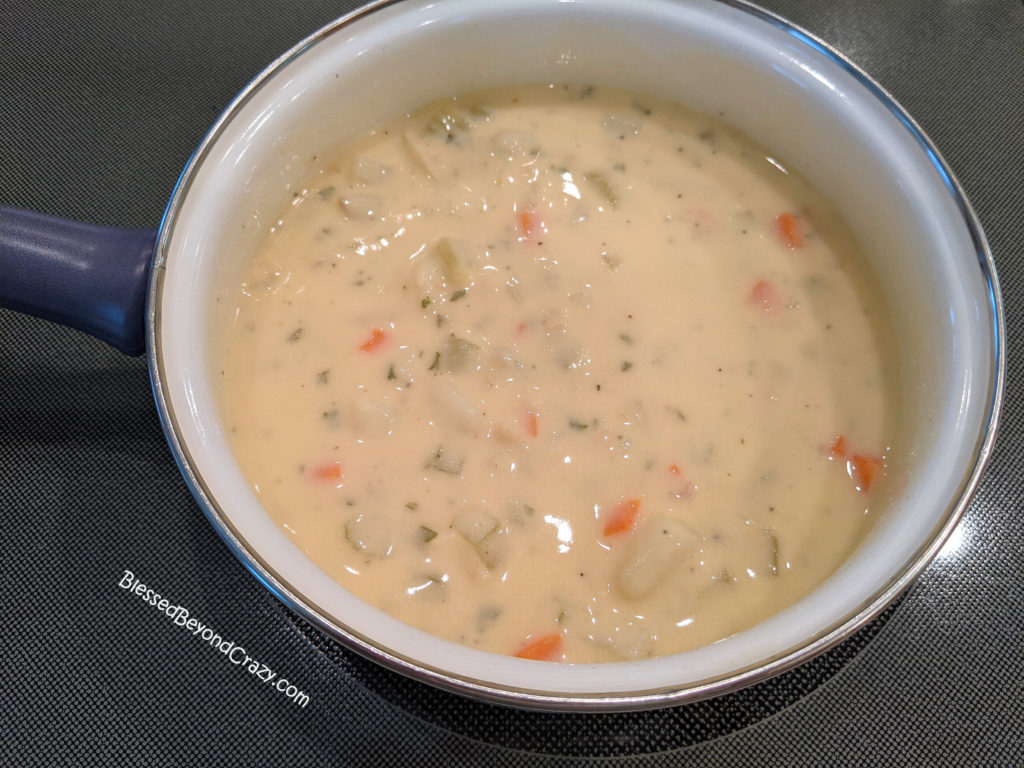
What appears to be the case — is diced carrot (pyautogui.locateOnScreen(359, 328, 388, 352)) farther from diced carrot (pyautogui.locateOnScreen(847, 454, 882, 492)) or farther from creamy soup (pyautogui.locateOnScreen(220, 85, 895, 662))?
diced carrot (pyautogui.locateOnScreen(847, 454, 882, 492))

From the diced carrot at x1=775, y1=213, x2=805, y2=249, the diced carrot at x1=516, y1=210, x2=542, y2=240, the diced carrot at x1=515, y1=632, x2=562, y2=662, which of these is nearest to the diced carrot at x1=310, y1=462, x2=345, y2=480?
the diced carrot at x1=515, y1=632, x2=562, y2=662

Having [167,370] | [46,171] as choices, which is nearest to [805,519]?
[167,370]

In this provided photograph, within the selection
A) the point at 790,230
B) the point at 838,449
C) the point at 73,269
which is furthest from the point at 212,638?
the point at 790,230

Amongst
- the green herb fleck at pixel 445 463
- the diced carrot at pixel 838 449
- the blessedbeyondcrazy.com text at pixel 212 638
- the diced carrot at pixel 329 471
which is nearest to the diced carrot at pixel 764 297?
the diced carrot at pixel 838 449

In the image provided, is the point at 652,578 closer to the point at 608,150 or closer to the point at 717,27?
the point at 608,150

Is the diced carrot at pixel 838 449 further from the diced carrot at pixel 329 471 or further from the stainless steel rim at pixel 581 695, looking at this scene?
the diced carrot at pixel 329 471

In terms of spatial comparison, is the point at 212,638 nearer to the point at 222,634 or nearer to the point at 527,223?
the point at 222,634

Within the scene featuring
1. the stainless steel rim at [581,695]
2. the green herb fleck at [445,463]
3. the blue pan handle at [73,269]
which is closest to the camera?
the stainless steel rim at [581,695]
